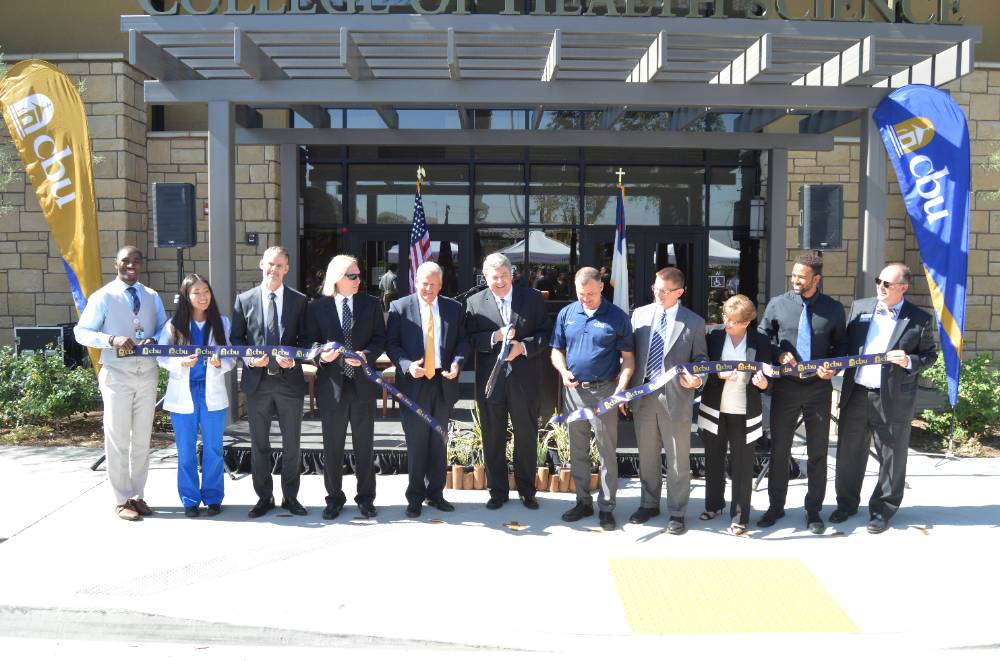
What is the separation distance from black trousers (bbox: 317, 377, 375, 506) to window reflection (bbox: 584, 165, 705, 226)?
26.7 ft

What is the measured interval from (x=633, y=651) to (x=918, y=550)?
245 centimetres

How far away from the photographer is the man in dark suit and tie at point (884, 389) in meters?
5.65

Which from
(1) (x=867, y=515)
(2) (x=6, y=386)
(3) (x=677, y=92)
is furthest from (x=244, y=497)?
(3) (x=677, y=92)

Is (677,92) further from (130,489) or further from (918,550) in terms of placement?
(130,489)

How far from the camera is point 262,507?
602cm

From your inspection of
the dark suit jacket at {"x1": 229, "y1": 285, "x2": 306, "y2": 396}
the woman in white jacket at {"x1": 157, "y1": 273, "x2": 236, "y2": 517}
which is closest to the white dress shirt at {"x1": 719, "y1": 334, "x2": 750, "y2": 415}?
the dark suit jacket at {"x1": 229, "y1": 285, "x2": 306, "y2": 396}

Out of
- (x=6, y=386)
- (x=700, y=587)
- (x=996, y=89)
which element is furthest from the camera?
(x=996, y=89)

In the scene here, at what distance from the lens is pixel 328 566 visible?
16.6 ft

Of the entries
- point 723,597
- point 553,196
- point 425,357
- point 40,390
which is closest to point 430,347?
point 425,357

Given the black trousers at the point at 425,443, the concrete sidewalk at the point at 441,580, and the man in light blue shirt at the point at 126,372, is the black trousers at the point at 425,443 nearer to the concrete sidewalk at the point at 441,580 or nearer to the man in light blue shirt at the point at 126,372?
the concrete sidewalk at the point at 441,580

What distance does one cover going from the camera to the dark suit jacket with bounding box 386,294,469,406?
5.96m

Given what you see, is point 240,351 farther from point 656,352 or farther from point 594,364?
point 656,352

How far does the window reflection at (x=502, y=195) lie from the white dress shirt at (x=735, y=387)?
795 cm

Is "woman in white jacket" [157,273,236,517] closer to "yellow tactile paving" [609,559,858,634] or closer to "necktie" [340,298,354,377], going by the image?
"necktie" [340,298,354,377]
